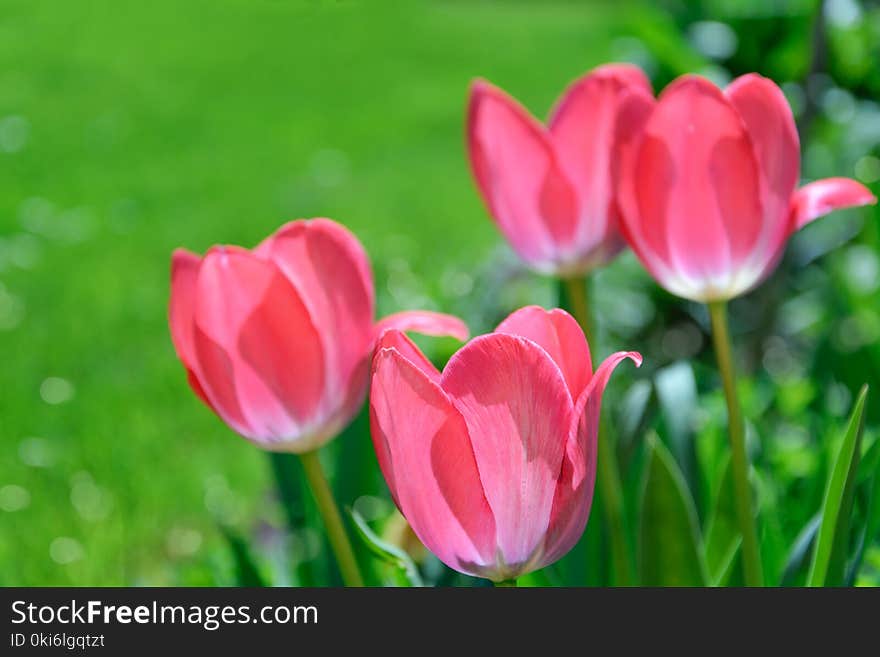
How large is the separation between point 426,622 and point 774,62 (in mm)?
1794

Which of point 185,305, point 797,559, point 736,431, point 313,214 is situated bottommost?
point 797,559

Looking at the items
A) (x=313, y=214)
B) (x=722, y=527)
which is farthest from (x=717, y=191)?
(x=313, y=214)

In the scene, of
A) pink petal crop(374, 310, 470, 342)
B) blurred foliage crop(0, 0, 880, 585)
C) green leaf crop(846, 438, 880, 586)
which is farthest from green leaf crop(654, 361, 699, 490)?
pink petal crop(374, 310, 470, 342)

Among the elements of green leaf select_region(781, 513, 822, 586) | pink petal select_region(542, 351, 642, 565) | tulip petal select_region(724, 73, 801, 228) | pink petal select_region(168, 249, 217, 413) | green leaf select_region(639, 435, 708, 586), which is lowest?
green leaf select_region(781, 513, 822, 586)

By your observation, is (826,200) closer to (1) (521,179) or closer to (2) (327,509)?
(1) (521,179)

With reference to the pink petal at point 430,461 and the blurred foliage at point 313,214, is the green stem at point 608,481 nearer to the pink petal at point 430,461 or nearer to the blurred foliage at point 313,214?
the blurred foliage at point 313,214

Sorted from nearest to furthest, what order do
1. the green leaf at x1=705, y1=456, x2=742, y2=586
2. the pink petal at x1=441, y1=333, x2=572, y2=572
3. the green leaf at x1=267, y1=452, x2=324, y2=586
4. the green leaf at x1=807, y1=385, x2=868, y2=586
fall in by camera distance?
1. the pink petal at x1=441, y1=333, x2=572, y2=572
2. the green leaf at x1=807, y1=385, x2=868, y2=586
3. the green leaf at x1=705, y1=456, x2=742, y2=586
4. the green leaf at x1=267, y1=452, x2=324, y2=586

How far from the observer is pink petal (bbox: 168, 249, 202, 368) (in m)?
0.68

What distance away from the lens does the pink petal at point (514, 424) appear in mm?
553

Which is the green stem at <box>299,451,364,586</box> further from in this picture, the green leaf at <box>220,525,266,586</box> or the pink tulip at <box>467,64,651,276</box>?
the green leaf at <box>220,525,266,586</box>

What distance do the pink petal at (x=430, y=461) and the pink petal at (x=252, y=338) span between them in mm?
85

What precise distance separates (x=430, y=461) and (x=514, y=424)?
0.15ft

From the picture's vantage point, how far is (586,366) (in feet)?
1.97

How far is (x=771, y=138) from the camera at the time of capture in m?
0.70
